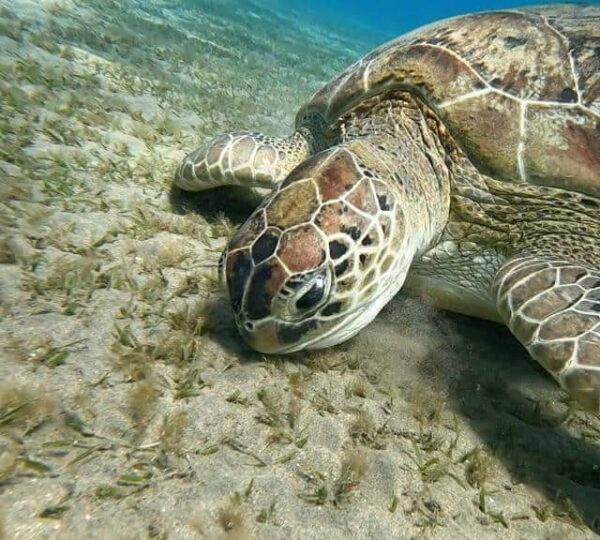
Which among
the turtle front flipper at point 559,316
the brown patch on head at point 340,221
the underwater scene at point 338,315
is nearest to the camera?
the underwater scene at point 338,315

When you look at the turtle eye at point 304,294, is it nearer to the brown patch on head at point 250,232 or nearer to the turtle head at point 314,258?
the turtle head at point 314,258

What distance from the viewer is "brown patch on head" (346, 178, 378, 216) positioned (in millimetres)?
1854

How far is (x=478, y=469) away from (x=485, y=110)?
5.87ft

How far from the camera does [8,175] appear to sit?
268 centimetres

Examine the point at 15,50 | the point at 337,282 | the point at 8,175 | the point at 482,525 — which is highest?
the point at 15,50

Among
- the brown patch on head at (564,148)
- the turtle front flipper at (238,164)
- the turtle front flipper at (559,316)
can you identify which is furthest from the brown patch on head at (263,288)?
the brown patch on head at (564,148)

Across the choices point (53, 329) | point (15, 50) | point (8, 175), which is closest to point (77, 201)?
point (8, 175)

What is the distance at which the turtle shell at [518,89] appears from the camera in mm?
2230

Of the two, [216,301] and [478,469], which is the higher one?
[216,301]

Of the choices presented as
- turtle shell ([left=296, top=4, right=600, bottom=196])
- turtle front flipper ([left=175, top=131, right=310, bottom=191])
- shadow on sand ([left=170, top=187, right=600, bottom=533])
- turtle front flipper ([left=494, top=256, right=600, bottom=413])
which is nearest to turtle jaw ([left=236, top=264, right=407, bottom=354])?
shadow on sand ([left=170, top=187, right=600, bottom=533])

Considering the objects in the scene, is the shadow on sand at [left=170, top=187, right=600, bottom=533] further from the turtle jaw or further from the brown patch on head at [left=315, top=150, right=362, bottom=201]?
the brown patch on head at [left=315, top=150, right=362, bottom=201]

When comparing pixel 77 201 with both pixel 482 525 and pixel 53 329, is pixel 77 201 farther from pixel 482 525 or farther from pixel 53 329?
pixel 482 525

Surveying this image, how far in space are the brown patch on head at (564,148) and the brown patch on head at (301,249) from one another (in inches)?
53.2

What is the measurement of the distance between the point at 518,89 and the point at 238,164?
1.74 metres
